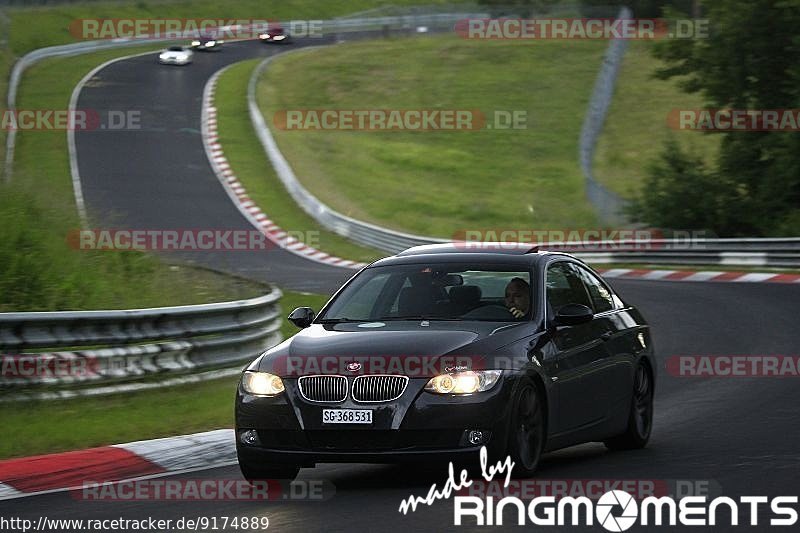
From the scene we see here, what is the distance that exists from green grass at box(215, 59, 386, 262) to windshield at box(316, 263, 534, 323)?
24.1 meters

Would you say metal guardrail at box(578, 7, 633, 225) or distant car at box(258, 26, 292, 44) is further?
distant car at box(258, 26, 292, 44)

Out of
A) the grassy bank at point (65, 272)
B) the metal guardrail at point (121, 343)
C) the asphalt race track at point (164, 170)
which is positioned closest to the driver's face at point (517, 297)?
the metal guardrail at point (121, 343)

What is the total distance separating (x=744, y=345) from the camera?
18.1m

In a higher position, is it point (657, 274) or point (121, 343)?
point (121, 343)

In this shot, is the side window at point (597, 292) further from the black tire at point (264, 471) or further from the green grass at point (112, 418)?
the green grass at point (112, 418)

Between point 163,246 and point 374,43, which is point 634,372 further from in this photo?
point 374,43

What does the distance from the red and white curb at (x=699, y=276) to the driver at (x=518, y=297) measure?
703 inches

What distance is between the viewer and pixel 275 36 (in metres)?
77.8

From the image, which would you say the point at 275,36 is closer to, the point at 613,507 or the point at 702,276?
the point at 702,276

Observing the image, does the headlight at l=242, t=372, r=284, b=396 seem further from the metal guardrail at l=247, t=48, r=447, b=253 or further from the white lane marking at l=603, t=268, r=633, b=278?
the metal guardrail at l=247, t=48, r=447, b=253

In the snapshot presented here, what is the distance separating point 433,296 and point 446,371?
1285 mm

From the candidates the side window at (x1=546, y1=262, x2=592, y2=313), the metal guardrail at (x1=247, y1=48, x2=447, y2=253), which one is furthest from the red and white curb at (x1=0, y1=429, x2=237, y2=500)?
the metal guardrail at (x1=247, y1=48, x2=447, y2=253)

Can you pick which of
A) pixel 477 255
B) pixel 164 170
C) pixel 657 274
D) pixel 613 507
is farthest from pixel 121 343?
pixel 164 170

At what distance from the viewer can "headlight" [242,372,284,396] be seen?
9.09 m
